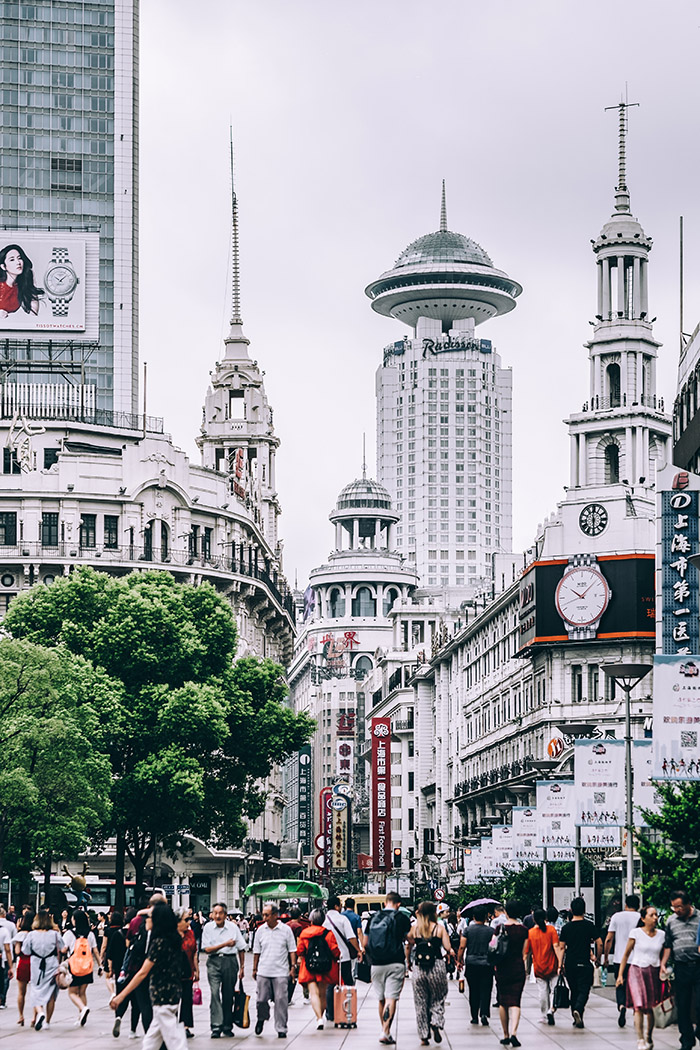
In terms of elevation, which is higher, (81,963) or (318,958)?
(318,958)

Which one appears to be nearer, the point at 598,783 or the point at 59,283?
the point at 598,783

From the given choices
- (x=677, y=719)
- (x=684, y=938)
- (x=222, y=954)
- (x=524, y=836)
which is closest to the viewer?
(x=684, y=938)

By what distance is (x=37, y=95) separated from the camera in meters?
125

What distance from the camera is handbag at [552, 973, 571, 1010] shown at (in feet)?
111

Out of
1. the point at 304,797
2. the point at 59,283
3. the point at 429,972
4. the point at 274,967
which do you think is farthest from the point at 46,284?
the point at 304,797

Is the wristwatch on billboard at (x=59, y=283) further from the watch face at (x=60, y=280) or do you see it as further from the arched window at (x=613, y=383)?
the arched window at (x=613, y=383)

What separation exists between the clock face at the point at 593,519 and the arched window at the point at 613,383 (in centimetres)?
1616

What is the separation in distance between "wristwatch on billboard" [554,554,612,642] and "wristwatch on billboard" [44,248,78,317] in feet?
99.7

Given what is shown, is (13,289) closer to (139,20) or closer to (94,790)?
(139,20)

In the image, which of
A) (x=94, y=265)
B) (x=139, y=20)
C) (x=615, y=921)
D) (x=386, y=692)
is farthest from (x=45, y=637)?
(x=386, y=692)

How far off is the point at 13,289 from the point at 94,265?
4465 mm

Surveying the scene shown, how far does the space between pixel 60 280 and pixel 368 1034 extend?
8141 cm

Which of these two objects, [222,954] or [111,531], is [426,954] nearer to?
[222,954]

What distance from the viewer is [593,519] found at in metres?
102
